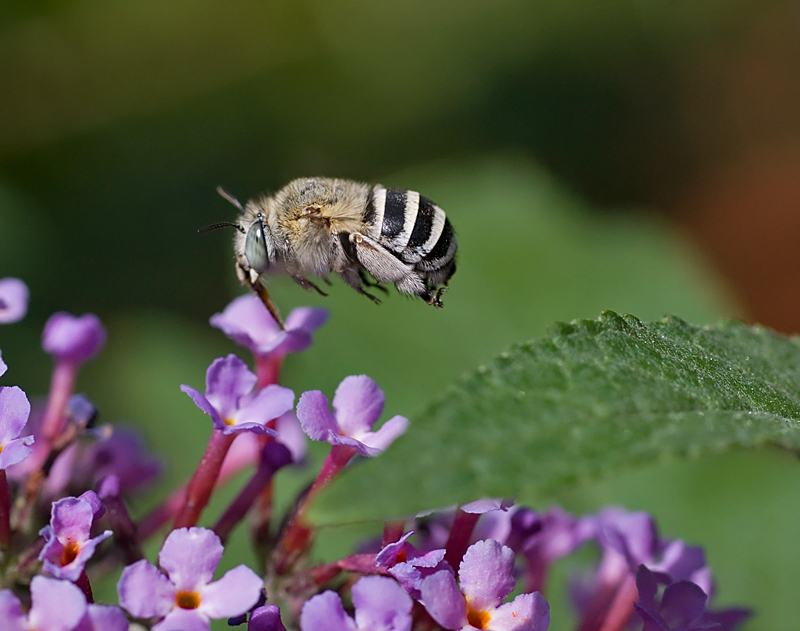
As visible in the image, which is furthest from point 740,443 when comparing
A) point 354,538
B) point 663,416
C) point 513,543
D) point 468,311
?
point 468,311

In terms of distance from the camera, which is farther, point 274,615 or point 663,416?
point 274,615

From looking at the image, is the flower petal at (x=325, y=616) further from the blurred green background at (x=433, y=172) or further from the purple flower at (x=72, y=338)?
the blurred green background at (x=433, y=172)

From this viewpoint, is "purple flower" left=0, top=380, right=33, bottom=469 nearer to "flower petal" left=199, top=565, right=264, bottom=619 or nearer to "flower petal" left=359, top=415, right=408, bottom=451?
"flower petal" left=199, top=565, right=264, bottom=619

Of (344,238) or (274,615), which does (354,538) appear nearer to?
(344,238)

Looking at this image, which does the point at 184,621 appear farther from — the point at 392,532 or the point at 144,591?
the point at 392,532

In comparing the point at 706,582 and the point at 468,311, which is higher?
the point at 468,311
